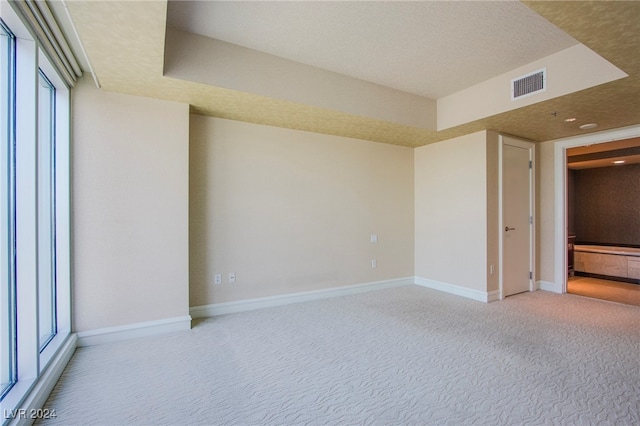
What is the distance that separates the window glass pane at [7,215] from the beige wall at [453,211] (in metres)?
4.62

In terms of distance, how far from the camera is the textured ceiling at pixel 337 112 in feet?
5.69

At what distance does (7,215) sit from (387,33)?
2.95 meters

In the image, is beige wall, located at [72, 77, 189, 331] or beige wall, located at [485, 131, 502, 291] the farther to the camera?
beige wall, located at [485, 131, 502, 291]

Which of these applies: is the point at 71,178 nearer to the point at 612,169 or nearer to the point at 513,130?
the point at 513,130

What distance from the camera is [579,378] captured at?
2148 mm

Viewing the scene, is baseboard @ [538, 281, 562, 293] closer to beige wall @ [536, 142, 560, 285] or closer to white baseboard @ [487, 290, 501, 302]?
beige wall @ [536, 142, 560, 285]

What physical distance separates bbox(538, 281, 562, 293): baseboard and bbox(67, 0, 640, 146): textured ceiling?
2.20 meters

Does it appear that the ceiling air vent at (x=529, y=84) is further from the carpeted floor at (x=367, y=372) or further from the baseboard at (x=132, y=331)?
the baseboard at (x=132, y=331)

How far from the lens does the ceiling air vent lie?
294 cm

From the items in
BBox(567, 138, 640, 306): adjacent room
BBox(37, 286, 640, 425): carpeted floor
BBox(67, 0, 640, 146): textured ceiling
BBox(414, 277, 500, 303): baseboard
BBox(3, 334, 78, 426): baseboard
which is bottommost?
BBox(37, 286, 640, 425): carpeted floor

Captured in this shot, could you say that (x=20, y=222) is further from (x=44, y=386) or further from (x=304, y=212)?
(x=304, y=212)

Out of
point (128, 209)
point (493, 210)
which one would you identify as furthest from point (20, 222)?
point (493, 210)

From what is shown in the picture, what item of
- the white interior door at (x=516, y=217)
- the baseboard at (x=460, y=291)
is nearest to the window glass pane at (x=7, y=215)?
the baseboard at (x=460, y=291)

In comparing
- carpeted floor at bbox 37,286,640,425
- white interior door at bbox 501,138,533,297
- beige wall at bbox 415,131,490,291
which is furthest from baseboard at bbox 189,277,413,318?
white interior door at bbox 501,138,533,297
